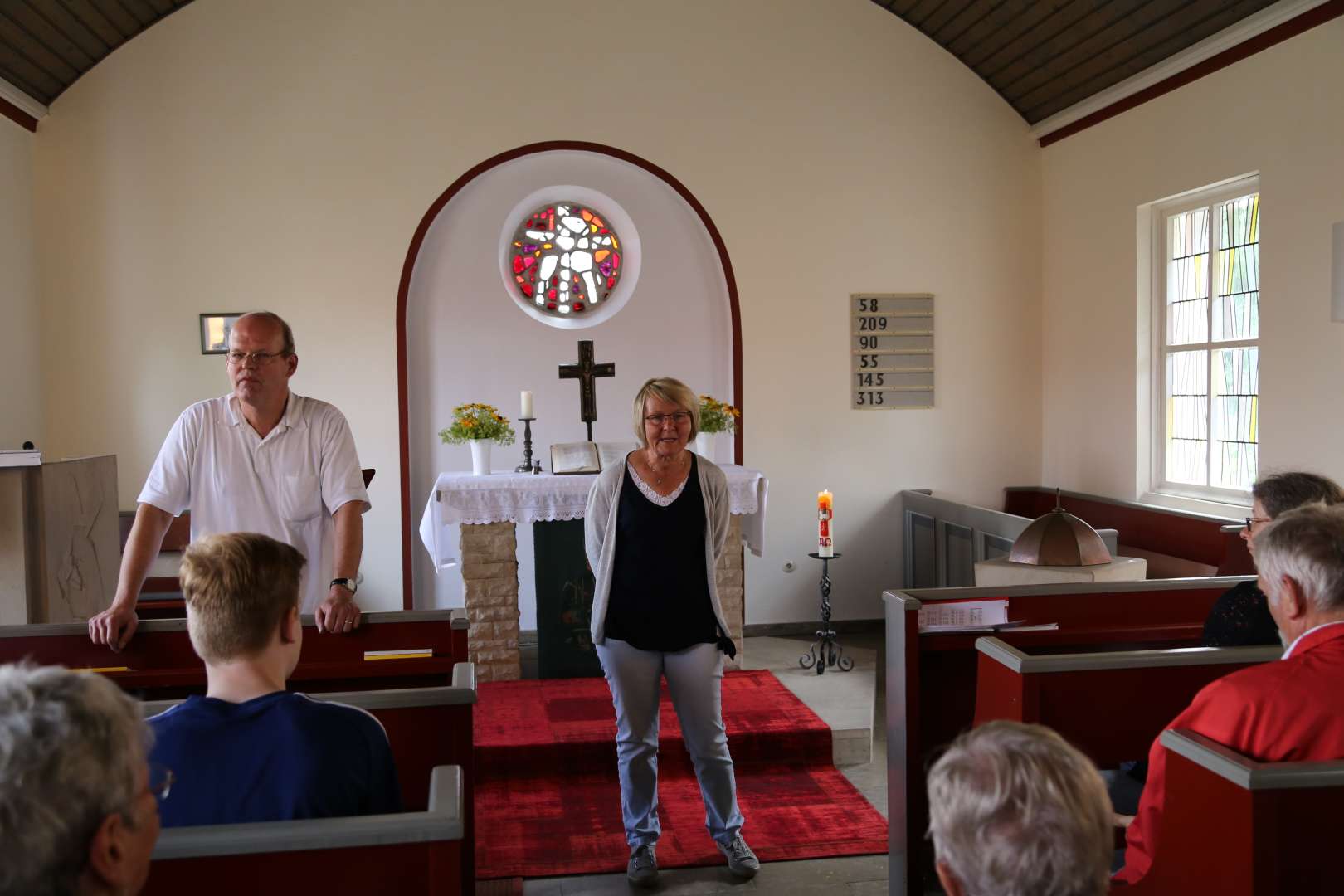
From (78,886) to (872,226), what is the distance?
22.8ft

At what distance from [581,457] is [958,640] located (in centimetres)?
306

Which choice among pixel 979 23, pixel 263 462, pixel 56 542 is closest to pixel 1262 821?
pixel 263 462

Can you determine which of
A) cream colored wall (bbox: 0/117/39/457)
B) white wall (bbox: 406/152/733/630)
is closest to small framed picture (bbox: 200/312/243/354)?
cream colored wall (bbox: 0/117/39/457)

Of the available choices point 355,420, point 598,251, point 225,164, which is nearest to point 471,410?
point 355,420

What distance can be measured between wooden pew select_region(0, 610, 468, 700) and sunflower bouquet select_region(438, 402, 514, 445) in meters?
3.23

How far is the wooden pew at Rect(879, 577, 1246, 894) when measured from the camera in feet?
10.2

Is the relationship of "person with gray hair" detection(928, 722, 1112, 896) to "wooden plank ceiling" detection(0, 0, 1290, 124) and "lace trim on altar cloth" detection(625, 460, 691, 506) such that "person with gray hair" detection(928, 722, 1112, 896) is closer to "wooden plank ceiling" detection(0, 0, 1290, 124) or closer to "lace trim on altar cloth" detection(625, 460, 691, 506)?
"lace trim on altar cloth" detection(625, 460, 691, 506)

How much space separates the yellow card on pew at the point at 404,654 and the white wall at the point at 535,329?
436cm

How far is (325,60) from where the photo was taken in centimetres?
694

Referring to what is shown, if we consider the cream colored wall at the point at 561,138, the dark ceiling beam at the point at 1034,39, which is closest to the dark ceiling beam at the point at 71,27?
the cream colored wall at the point at 561,138

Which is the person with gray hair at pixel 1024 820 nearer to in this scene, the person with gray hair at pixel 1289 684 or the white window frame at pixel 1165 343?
the person with gray hair at pixel 1289 684

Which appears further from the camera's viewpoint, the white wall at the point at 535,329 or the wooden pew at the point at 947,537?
the white wall at the point at 535,329

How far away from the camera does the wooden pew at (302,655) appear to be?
8.85 ft

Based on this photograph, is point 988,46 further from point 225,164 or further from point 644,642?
point 644,642
